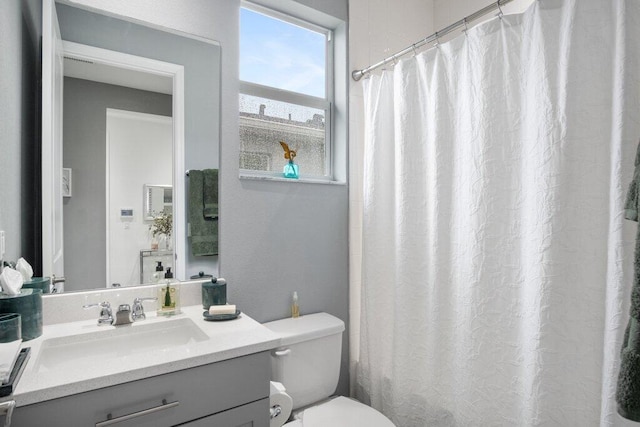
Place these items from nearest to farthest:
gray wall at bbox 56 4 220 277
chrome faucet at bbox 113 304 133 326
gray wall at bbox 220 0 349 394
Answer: chrome faucet at bbox 113 304 133 326
gray wall at bbox 56 4 220 277
gray wall at bbox 220 0 349 394

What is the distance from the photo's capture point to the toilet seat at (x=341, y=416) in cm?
144

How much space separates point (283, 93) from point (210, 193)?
0.70 meters

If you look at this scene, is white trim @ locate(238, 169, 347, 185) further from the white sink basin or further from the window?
the white sink basin

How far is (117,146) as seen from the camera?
4.44ft

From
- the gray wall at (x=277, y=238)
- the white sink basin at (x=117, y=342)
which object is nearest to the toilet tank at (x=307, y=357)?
the gray wall at (x=277, y=238)

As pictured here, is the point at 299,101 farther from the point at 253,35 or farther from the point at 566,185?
the point at 566,185

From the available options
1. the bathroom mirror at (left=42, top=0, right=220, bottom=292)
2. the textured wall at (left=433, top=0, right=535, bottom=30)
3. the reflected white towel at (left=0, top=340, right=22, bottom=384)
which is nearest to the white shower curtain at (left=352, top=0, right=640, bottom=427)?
the textured wall at (left=433, top=0, right=535, bottom=30)

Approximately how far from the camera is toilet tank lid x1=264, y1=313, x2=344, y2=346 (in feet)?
5.09

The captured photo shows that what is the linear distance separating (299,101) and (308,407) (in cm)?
151

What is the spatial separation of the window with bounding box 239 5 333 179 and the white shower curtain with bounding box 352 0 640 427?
1.04 feet

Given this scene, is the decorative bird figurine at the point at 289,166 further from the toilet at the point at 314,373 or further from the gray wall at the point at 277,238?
the toilet at the point at 314,373

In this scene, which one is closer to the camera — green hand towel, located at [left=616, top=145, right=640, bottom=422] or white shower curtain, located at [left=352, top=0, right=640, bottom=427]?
green hand towel, located at [left=616, top=145, right=640, bottom=422]

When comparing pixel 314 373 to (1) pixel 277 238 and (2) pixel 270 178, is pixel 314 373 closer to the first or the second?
(1) pixel 277 238

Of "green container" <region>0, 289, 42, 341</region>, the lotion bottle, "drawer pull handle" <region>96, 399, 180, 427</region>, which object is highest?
"green container" <region>0, 289, 42, 341</region>
